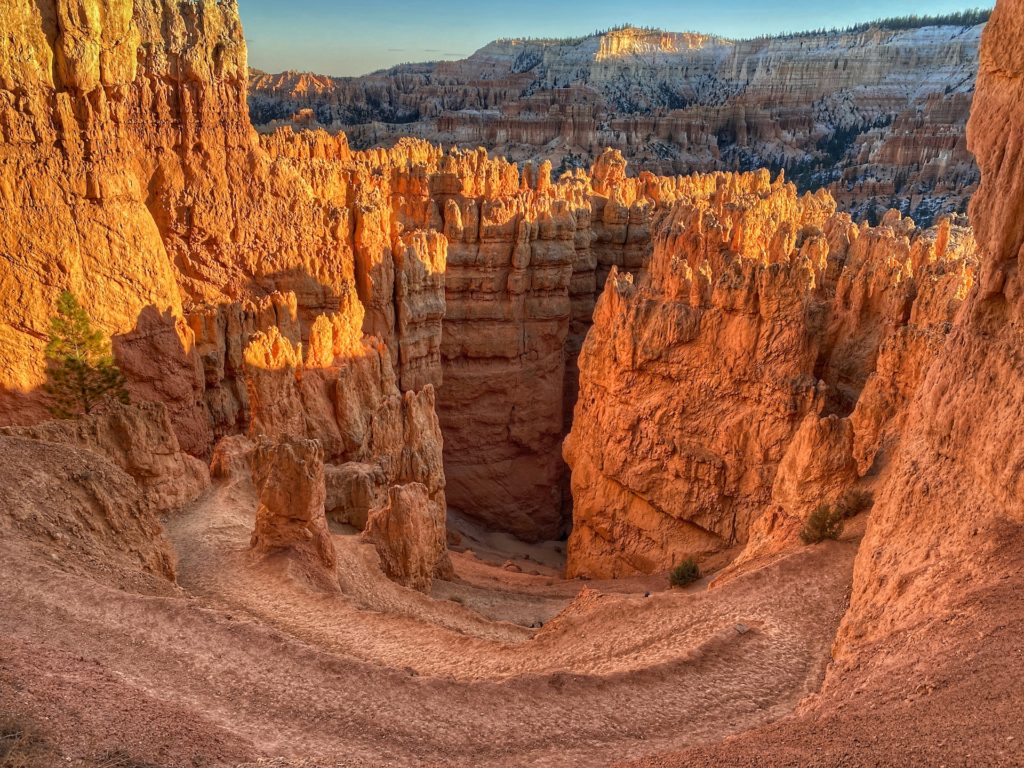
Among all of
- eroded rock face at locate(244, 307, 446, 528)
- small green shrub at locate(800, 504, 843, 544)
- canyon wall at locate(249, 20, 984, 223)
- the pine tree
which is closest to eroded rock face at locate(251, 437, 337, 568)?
eroded rock face at locate(244, 307, 446, 528)

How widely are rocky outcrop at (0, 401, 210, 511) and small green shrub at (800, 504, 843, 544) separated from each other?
10.9 metres

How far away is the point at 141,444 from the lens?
13305 mm

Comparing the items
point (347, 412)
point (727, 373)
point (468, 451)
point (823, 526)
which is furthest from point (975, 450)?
point (468, 451)

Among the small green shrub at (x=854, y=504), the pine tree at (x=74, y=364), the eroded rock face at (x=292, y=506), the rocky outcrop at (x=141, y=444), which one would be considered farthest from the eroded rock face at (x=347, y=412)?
the small green shrub at (x=854, y=504)

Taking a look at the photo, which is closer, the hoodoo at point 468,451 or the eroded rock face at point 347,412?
the hoodoo at point 468,451

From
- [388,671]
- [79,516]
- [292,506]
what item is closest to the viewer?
[388,671]

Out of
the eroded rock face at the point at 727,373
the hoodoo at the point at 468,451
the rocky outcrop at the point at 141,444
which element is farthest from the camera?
the eroded rock face at the point at 727,373

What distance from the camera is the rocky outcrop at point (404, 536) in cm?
1398

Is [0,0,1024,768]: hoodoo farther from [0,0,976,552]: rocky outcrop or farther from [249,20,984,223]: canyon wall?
[249,20,984,223]: canyon wall

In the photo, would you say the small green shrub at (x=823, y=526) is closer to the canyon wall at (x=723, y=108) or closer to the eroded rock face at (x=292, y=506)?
the eroded rock face at (x=292, y=506)

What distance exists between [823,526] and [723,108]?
9695 centimetres

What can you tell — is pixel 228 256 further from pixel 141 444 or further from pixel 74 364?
pixel 141 444

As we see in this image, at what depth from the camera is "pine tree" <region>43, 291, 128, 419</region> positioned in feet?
51.7

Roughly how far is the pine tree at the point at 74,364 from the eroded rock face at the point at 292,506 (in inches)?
253
